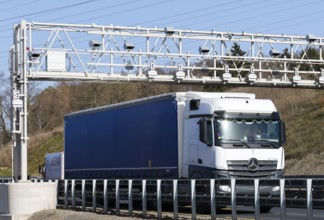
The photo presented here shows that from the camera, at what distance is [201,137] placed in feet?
80.7

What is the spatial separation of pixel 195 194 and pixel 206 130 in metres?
4.38

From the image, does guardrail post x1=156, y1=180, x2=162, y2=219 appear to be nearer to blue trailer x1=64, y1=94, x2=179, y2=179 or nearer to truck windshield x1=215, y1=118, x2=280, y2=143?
truck windshield x1=215, y1=118, x2=280, y2=143

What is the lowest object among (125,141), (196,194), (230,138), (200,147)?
(196,194)

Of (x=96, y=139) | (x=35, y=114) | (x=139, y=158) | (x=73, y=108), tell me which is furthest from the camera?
(x=35, y=114)

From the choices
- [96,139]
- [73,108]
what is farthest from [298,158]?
[73,108]

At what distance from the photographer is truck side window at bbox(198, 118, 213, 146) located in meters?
24.5

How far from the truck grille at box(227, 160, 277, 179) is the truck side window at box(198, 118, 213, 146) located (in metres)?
0.96

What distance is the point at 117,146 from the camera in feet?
99.5

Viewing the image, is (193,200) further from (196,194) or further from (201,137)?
(201,137)

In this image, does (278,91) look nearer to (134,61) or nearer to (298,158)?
(298,158)

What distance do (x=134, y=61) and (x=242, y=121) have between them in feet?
55.4

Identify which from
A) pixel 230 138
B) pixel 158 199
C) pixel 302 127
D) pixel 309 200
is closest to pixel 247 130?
pixel 230 138

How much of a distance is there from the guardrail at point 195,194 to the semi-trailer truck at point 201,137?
209cm

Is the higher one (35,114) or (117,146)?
(35,114)
